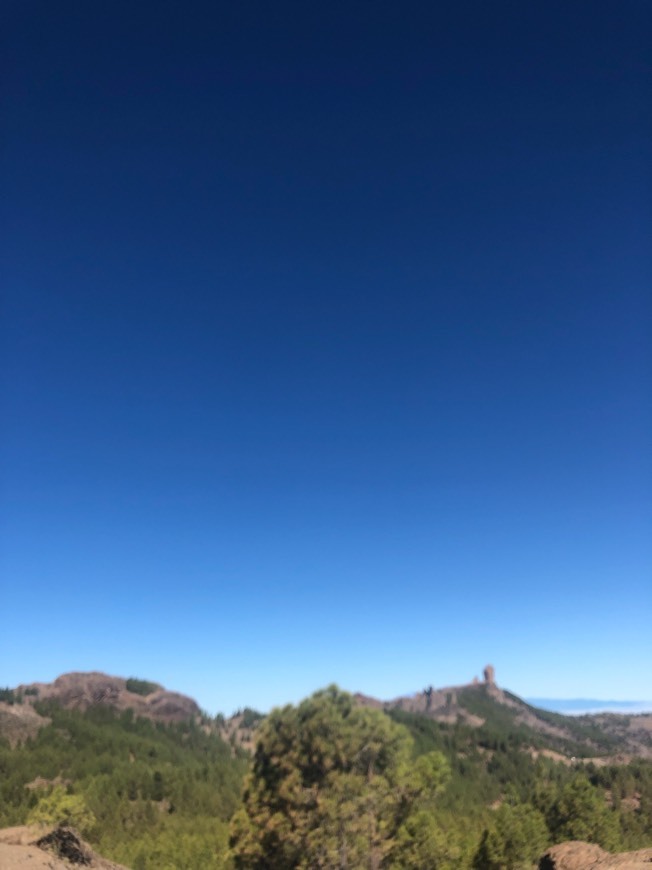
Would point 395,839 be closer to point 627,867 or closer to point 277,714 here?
point 277,714

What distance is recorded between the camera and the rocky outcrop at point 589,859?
18.4 m

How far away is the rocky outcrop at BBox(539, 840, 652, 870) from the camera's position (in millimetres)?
18386

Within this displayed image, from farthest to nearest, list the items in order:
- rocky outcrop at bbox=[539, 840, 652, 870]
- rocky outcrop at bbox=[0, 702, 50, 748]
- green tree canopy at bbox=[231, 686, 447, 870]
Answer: rocky outcrop at bbox=[0, 702, 50, 748] < green tree canopy at bbox=[231, 686, 447, 870] < rocky outcrop at bbox=[539, 840, 652, 870]

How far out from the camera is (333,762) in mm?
43031

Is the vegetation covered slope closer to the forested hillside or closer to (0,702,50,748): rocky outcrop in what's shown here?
the forested hillside

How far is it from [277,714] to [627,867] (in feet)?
110

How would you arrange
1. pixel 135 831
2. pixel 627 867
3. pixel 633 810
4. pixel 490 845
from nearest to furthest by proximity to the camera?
pixel 627 867 < pixel 490 845 < pixel 135 831 < pixel 633 810

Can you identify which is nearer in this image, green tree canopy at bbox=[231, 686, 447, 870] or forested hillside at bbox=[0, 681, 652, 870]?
green tree canopy at bbox=[231, 686, 447, 870]

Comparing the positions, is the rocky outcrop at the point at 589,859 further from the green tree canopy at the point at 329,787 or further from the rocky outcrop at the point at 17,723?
the rocky outcrop at the point at 17,723

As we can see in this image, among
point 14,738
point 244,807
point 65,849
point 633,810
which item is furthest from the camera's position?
point 14,738

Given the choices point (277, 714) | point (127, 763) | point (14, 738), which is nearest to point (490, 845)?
point (277, 714)

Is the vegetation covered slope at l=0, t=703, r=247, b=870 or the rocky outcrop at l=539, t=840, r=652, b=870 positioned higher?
the rocky outcrop at l=539, t=840, r=652, b=870

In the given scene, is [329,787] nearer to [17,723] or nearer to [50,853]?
[50,853]

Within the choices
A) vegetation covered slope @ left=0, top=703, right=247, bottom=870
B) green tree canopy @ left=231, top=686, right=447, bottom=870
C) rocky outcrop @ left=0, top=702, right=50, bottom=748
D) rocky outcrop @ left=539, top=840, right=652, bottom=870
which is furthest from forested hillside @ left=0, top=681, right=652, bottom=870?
rocky outcrop @ left=0, top=702, right=50, bottom=748
